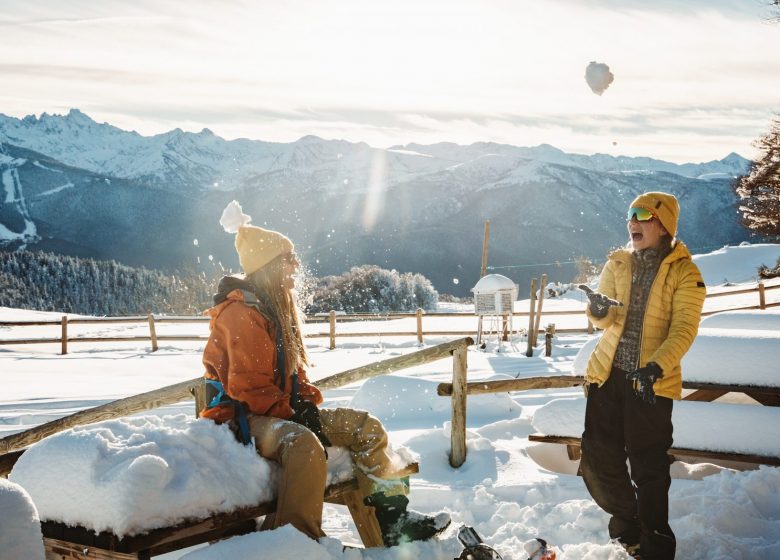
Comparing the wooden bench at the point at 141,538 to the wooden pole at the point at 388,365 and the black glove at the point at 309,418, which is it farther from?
the wooden pole at the point at 388,365

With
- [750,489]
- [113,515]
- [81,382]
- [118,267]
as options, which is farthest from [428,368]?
[118,267]

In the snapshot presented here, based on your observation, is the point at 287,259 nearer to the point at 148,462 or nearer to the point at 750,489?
the point at 148,462

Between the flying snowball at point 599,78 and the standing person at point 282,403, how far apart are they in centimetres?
716

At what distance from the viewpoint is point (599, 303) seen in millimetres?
3539

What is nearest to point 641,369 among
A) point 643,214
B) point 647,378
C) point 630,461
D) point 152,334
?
point 647,378

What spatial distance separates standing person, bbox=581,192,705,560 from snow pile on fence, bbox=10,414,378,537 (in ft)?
6.15

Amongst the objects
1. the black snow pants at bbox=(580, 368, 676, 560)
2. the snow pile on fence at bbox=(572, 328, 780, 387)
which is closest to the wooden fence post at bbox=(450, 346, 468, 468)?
the snow pile on fence at bbox=(572, 328, 780, 387)

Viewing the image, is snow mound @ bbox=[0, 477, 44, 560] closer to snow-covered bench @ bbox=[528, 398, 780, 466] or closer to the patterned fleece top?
the patterned fleece top

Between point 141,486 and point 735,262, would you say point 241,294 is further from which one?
point 735,262

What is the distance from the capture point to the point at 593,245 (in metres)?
162

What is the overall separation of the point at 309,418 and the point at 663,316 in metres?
1.95

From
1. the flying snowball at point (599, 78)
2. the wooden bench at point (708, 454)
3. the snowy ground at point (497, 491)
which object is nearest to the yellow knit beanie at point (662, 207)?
the wooden bench at point (708, 454)

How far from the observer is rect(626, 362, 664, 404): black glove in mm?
3266

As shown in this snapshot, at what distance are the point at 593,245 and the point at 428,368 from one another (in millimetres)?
155060
